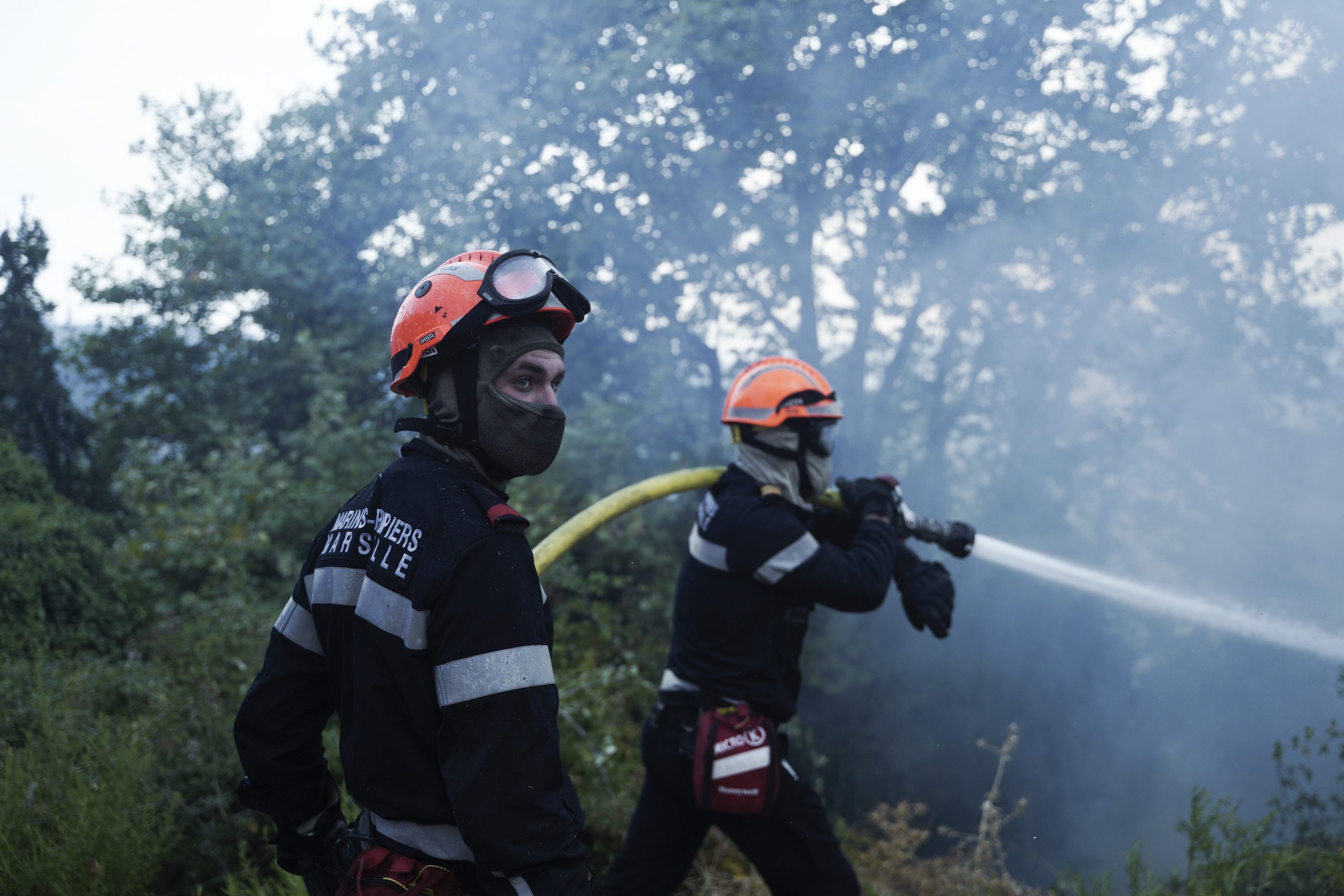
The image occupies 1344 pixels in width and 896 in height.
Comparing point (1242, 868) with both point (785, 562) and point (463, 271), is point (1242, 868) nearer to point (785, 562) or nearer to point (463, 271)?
point (785, 562)

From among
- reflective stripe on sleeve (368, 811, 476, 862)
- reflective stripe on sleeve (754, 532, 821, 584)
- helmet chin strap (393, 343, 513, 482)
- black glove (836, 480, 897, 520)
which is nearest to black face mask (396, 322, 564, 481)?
helmet chin strap (393, 343, 513, 482)

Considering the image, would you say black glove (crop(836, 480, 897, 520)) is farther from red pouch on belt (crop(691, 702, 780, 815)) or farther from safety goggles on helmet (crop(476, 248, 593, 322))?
safety goggles on helmet (crop(476, 248, 593, 322))

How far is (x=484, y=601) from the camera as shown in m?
1.53

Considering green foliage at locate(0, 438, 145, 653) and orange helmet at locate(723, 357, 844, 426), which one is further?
green foliage at locate(0, 438, 145, 653)

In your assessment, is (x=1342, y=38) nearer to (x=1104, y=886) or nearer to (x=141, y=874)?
(x=1104, y=886)

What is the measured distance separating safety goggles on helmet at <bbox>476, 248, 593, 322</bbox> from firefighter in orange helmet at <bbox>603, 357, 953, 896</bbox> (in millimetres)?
1428

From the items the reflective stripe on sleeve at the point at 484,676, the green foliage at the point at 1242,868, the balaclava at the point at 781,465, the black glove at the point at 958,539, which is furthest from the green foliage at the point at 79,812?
the green foliage at the point at 1242,868

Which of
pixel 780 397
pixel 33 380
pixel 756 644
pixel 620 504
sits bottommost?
pixel 756 644

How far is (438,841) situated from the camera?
1685 millimetres

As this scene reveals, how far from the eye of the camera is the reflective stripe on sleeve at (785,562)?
3014 mm

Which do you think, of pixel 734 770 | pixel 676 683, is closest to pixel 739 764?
pixel 734 770

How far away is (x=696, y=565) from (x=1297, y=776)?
697 cm

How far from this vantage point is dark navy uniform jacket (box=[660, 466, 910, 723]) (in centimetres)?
303

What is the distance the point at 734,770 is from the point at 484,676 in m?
1.68
